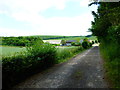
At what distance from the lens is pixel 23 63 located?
428cm

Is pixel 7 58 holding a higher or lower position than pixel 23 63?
higher

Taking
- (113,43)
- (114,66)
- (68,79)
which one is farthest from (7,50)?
(113,43)

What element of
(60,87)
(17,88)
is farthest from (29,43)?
(60,87)

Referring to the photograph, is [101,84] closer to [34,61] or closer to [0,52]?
[34,61]

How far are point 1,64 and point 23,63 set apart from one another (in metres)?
1.03

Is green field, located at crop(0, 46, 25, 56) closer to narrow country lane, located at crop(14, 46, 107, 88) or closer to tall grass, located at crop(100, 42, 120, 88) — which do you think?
narrow country lane, located at crop(14, 46, 107, 88)

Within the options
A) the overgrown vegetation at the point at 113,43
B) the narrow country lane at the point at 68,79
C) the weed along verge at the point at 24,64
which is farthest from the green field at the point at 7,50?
the overgrown vegetation at the point at 113,43

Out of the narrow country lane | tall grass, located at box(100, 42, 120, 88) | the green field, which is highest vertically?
the green field

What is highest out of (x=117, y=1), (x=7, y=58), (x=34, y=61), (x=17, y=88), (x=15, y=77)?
(x=117, y=1)

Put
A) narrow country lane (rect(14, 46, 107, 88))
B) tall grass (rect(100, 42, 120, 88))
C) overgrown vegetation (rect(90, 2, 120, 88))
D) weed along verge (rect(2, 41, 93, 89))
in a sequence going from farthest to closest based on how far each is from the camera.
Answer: overgrown vegetation (rect(90, 2, 120, 88)) → tall grass (rect(100, 42, 120, 88)) → narrow country lane (rect(14, 46, 107, 88)) → weed along verge (rect(2, 41, 93, 89))

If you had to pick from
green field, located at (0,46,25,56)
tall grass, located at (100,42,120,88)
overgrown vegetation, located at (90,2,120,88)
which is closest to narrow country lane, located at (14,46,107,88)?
tall grass, located at (100,42,120,88)

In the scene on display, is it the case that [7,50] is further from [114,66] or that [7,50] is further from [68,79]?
[114,66]

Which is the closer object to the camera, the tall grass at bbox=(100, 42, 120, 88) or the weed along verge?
the weed along verge

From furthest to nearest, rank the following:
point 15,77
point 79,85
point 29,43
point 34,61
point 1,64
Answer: point 29,43 → point 34,61 → point 15,77 → point 79,85 → point 1,64
